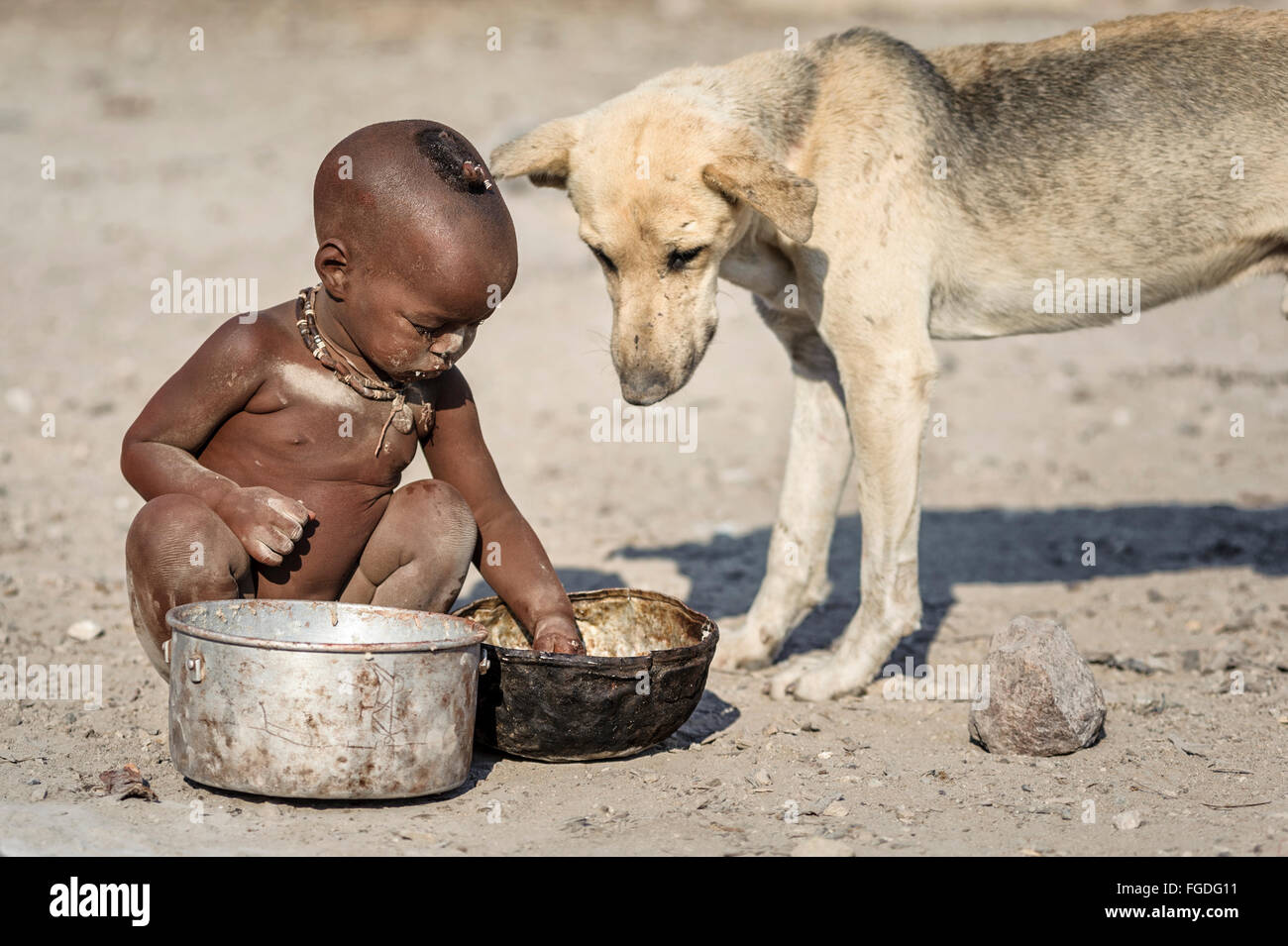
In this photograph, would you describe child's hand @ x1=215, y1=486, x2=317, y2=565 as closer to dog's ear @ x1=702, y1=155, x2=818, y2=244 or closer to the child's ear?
the child's ear

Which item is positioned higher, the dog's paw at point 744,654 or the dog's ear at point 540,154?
the dog's ear at point 540,154

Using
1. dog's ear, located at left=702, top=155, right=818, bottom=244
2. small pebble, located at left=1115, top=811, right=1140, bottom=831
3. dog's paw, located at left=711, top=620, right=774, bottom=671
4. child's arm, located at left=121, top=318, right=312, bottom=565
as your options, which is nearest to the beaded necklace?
child's arm, located at left=121, top=318, right=312, bottom=565

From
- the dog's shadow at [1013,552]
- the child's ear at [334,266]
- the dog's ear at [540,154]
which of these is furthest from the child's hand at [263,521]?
the dog's shadow at [1013,552]

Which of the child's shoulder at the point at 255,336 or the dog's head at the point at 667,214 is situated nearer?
the child's shoulder at the point at 255,336

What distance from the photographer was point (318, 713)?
2998 mm

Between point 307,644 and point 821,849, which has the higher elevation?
point 307,644

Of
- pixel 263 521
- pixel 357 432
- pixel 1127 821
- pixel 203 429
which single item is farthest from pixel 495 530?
pixel 1127 821

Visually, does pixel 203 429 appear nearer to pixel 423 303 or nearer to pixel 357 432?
pixel 357 432

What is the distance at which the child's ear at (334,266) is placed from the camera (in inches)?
132

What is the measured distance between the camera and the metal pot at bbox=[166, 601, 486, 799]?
2984mm

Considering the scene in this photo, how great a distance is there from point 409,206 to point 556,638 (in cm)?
122

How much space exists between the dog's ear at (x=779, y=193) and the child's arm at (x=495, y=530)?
0.99 m

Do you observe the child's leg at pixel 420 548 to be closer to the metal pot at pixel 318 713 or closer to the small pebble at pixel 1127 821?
the metal pot at pixel 318 713

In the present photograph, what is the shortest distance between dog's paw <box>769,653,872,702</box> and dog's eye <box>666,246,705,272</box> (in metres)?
1.39
